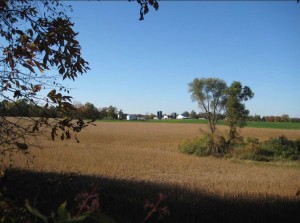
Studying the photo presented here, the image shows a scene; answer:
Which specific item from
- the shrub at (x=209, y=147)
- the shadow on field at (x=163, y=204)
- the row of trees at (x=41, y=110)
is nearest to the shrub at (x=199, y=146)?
the shrub at (x=209, y=147)

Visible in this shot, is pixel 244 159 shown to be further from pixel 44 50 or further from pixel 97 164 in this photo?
pixel 44 50

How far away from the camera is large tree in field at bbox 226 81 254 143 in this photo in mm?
33250

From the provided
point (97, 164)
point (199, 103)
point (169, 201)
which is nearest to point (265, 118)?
point (199, 103)

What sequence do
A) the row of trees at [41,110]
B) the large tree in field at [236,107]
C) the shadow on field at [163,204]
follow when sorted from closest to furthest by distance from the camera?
the row of trees at [41,110], the shadow on field at [163,204], the large tree in field at [236,107]

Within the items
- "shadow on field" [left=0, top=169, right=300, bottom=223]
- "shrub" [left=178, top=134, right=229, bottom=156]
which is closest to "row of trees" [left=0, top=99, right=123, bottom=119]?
"shadow on field" [left=0, top=169, right=300, bottom=223]

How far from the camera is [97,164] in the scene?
844 inches

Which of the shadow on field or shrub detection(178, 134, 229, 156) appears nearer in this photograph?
the shadow on field

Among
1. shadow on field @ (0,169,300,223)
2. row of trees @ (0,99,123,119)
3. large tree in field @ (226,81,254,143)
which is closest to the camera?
row of trees @ (0,99,123,119)

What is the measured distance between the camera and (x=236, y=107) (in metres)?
33.5

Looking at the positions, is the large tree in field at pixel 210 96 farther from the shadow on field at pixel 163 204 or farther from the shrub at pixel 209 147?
the shadow on field at pixel 163 204

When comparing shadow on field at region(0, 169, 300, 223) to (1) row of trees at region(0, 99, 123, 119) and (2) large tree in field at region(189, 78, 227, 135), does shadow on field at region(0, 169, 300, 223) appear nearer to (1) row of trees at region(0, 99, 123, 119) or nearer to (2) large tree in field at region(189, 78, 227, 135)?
(1) row of trees at region(0, 99, 123, 119)

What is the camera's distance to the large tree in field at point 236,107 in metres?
33.2

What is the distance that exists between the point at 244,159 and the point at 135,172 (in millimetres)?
15214

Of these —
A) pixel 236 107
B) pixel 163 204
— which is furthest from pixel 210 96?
pixel 163 204
